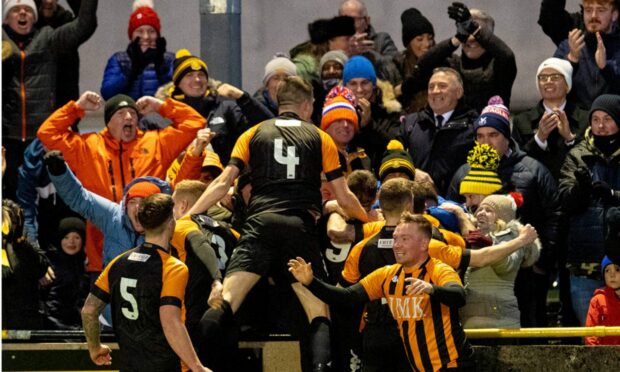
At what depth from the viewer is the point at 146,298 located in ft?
34.1

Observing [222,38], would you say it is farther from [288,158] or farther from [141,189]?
[288,158]

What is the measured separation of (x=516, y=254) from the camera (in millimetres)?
11453

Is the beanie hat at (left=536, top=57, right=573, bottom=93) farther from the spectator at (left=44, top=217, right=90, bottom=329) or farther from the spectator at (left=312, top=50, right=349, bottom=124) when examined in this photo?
the spectator at (left=44, top=217, right=90, bottom=329)

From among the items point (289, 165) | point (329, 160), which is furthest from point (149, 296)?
point (329, 160)

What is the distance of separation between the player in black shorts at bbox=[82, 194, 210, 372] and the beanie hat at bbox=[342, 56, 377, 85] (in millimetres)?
3955

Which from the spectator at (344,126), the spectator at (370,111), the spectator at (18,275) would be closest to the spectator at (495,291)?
the spectator at (344,126)

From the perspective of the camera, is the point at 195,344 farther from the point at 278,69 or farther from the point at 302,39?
the point at 302,39

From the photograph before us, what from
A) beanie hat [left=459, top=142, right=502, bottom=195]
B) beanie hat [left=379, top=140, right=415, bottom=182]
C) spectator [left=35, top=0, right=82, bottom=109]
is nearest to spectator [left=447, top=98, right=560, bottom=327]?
beanie hat [left=459, top=142, right=502, bottom=195]

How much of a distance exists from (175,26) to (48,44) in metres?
2.24

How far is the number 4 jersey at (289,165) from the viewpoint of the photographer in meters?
11.2

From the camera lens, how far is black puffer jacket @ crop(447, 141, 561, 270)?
41.9 ft

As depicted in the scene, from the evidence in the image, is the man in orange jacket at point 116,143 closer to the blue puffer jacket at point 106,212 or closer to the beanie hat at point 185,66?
the beanie hat at point 185,66

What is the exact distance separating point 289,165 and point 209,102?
3.03 meters

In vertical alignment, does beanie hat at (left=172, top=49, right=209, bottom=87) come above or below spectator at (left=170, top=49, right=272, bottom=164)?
above
